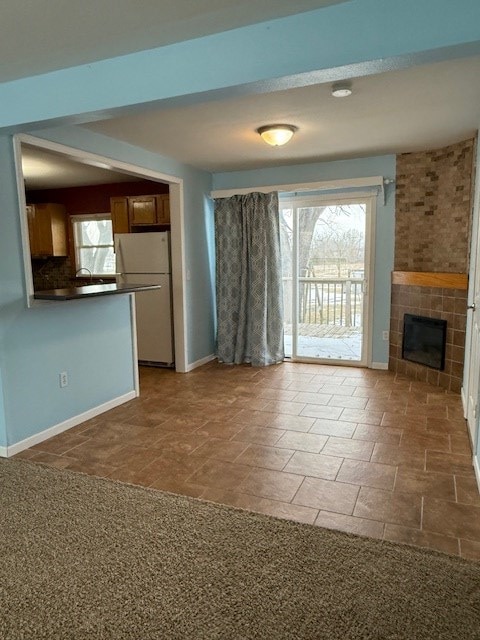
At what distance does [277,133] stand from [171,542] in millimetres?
2910

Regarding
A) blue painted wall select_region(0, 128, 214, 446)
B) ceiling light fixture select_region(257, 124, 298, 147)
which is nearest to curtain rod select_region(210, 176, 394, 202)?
blue painted wall select_region(0, 128, 214, 446)

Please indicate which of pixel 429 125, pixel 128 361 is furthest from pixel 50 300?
pixel 429 125

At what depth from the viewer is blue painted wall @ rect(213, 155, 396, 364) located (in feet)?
15.5

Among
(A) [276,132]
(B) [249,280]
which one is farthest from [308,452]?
(B) [249,280]

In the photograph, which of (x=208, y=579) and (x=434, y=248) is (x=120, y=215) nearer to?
(x=434, y=248)

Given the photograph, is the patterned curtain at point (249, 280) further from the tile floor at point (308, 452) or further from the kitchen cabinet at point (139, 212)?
the tile floor at point (308, 452)

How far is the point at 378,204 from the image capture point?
4785mm

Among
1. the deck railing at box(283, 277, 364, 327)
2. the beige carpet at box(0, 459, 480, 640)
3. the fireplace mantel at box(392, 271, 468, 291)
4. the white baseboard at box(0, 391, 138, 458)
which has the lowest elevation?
the beige carpet at box(0, 459, 480, 640)

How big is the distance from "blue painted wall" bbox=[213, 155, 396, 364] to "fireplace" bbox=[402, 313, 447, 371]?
30 centimetres

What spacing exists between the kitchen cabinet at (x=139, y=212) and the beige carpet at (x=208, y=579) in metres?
3.76

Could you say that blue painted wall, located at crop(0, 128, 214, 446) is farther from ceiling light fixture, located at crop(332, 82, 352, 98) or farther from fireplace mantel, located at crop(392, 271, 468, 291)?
fireplace mantel, located at crop(392, 271, 468, 291)

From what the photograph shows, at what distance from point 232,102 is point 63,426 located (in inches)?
104

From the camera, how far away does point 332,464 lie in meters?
2.76

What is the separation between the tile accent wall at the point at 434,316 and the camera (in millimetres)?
4000
